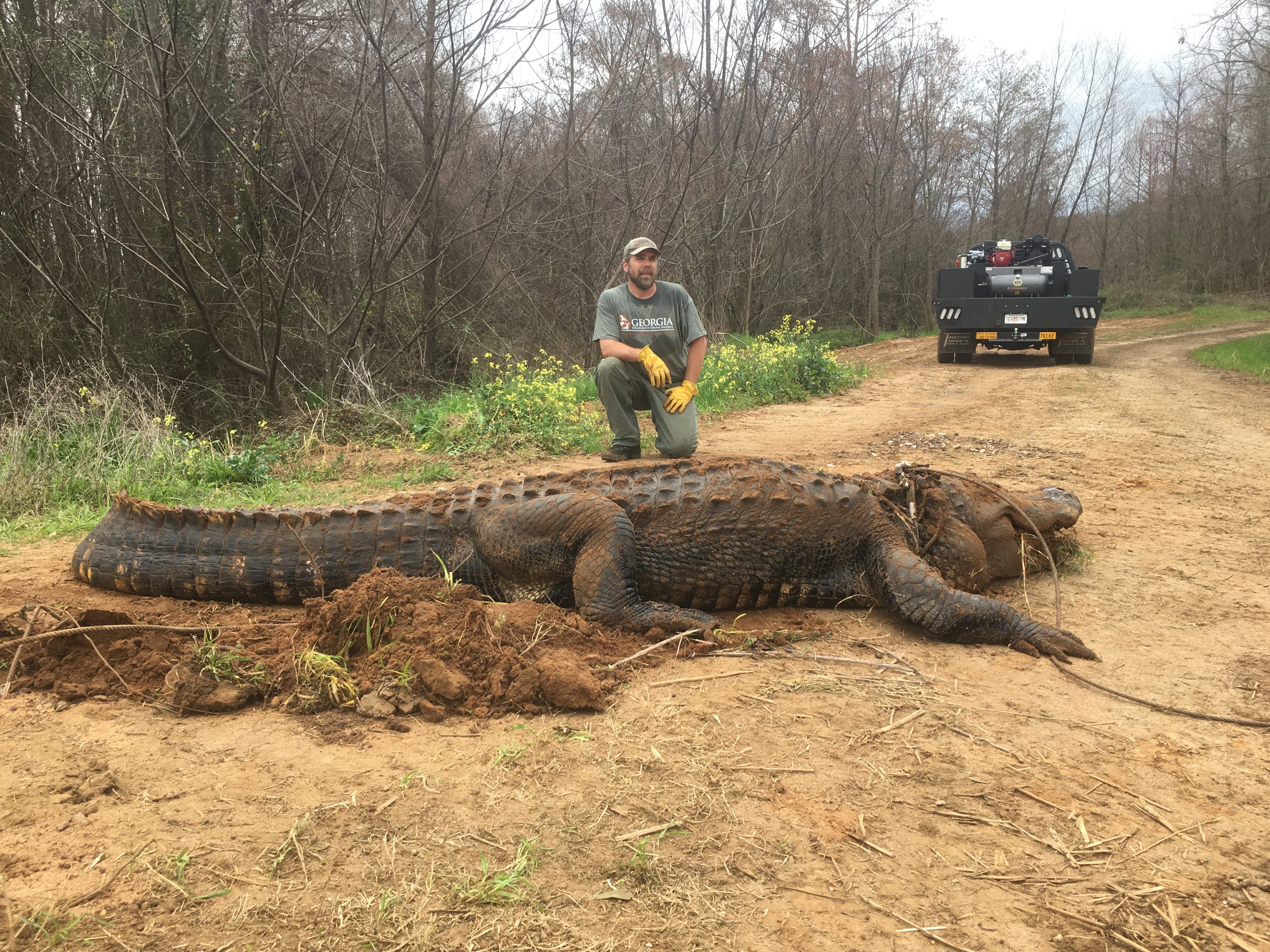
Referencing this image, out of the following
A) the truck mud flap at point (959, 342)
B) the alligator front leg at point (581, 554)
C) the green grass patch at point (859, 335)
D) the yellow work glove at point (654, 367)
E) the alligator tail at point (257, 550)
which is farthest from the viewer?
the green grass patch at point (859, 335)

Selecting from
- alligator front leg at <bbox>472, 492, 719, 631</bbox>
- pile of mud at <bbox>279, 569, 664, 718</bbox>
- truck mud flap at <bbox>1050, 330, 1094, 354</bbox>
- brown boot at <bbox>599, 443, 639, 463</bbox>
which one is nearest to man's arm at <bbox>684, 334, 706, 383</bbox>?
brown boot at <bbox>599, 443, 639, 463</bbox>

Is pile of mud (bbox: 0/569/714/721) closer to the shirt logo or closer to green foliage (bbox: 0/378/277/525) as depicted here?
green foliage (bbox: 0/378/277/525)

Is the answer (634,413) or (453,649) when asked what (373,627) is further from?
(634,413)

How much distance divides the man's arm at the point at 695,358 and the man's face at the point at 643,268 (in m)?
0.58

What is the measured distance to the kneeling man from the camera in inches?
238

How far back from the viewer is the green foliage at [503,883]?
65.7 inches

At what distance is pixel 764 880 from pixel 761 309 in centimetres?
1899

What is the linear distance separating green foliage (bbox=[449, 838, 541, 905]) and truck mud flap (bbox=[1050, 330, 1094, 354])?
14.9m

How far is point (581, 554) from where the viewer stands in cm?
330

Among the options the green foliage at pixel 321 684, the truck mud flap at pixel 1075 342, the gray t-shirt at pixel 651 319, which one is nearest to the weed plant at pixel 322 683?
the green foliage at pixel 321 684

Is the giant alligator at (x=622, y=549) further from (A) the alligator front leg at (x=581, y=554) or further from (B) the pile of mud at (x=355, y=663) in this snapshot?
(B) the pile of mud at (x=355, y=663)

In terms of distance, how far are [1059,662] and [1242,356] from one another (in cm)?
1446

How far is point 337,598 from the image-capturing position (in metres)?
2.79

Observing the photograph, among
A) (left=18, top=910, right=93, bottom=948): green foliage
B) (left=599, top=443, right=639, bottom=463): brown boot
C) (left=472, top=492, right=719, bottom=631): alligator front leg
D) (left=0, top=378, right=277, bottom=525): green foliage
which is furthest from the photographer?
(left=599, top=443, right=639, bottom=463): brown boot
